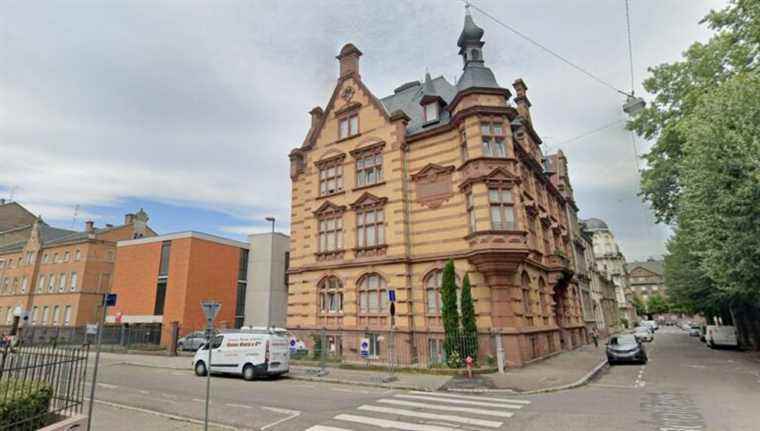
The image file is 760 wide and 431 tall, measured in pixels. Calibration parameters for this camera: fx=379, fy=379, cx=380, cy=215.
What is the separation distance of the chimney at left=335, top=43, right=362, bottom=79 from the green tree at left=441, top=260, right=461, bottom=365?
15690 millimetres

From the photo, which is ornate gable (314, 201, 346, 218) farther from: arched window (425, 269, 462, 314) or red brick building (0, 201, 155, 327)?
red brick building (0, 201, 155, 327)

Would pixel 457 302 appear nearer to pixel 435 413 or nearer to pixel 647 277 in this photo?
pixel 435 413

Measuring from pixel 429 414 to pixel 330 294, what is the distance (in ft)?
49.0

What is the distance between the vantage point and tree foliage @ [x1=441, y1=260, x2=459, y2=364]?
18156 millimetres

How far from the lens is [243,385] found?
15695 millimetres

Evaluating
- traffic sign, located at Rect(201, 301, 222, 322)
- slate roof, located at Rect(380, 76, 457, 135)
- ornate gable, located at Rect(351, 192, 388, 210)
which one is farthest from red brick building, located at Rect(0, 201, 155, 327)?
traffic sign, located at Rect(201, 301, 222, 322)

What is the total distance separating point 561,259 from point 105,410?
26.7m

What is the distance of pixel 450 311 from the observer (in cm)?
1862

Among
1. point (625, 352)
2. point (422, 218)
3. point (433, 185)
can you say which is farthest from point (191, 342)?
point (625, 352)

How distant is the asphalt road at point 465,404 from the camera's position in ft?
30.5

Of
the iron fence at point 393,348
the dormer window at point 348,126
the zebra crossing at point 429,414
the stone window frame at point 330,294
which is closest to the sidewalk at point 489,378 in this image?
the iron fence at point 393,348

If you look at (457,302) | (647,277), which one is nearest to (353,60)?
(457,302)

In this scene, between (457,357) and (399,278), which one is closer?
(457,357)

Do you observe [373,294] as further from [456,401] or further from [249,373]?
[456,401]
